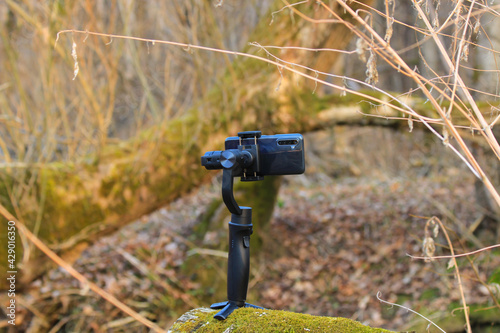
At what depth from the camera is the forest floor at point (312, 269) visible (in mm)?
4461

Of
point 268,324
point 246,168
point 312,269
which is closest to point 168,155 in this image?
point 312,269

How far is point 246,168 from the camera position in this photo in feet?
5.00

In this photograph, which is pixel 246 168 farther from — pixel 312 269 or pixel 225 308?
pixel 312 269

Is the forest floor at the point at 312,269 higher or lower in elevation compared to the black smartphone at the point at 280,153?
lower

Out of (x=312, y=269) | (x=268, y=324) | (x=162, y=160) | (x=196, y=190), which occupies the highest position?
(x=162, y=160)

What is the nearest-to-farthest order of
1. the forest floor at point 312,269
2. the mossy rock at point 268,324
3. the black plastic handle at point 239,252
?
the mossy rock at point 268,324 < the black plastic handle at point 239,252 < the forest floor at point 312,269

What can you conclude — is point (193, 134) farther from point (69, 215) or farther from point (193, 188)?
point (69, 215)

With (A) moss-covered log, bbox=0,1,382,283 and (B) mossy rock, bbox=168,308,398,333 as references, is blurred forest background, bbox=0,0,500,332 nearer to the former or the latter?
(A) moss-covered log, bbox=0,1,382,283

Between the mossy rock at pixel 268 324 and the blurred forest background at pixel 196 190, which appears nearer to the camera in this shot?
the mossy rock at pixel 268 324

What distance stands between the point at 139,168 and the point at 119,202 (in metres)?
0.41

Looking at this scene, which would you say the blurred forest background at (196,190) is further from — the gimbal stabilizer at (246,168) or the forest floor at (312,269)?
the gimbal stabilizer at (246,168)

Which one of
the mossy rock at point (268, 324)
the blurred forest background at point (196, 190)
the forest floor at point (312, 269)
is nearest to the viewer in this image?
the mossy rock at point (268, 324)

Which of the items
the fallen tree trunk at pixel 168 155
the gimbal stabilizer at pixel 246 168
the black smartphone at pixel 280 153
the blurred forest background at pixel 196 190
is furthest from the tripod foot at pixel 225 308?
the fallen tree trunk at pixel 168 155

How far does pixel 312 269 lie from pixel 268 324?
13.8ft
